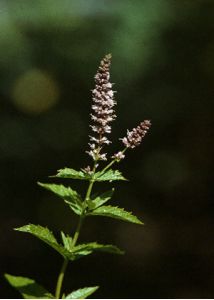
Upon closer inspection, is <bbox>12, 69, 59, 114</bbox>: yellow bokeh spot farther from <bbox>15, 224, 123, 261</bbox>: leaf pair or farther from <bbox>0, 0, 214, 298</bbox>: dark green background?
<bbox>15, 224, 123, 261</bbox>: leaf pair

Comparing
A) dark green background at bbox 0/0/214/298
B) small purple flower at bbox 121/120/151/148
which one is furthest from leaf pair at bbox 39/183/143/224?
dark green background at bbox 0/0/214/298

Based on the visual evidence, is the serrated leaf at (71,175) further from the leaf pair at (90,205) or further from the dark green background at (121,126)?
the dark green background at (121,126)

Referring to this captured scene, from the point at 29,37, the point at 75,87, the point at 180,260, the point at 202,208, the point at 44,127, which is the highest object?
the point at 29,37

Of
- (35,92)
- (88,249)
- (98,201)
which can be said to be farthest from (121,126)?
(88,249)

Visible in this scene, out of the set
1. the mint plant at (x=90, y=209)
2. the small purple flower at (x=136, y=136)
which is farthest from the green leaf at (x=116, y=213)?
the small purple flower at (x=136, y=136)

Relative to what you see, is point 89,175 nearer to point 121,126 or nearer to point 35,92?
point 121,126

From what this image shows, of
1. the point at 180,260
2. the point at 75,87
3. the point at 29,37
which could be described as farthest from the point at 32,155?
→ the point at 180,260

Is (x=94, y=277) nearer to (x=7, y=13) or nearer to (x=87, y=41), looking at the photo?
(x=87, y=41)

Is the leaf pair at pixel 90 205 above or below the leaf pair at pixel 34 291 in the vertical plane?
above
